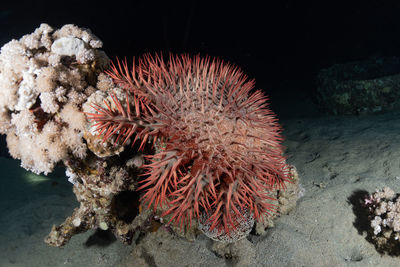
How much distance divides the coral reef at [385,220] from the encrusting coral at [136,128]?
159cm

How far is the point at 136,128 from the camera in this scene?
2221 mm

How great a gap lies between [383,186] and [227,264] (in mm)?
2739

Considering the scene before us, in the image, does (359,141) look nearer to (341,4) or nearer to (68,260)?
(68,260)

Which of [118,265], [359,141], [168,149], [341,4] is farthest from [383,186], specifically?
[341,4]

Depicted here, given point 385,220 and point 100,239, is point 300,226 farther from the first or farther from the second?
point 100,239

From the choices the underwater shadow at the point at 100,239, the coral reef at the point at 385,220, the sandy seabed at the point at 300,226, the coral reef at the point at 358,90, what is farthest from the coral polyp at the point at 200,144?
the coral reef at the point at 358,90

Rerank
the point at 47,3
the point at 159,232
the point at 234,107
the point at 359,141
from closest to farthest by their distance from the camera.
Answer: the point at 234,107 < the point at 159,232 < the point at 359,141 < the point at 47,3

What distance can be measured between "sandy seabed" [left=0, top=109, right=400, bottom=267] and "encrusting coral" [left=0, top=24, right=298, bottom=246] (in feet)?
2.04

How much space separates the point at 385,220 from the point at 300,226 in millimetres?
1048

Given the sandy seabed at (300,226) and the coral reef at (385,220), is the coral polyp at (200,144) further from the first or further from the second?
the coral reef at (385,220)

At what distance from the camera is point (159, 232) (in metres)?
3.51

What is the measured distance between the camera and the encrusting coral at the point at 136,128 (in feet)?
7.11

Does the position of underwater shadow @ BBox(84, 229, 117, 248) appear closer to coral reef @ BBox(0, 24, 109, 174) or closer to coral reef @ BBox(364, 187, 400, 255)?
coral reef @ BBox(0, 24, 109, 174)

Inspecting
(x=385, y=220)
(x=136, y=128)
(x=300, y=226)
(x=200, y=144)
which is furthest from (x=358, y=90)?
(x=136, y=128)
